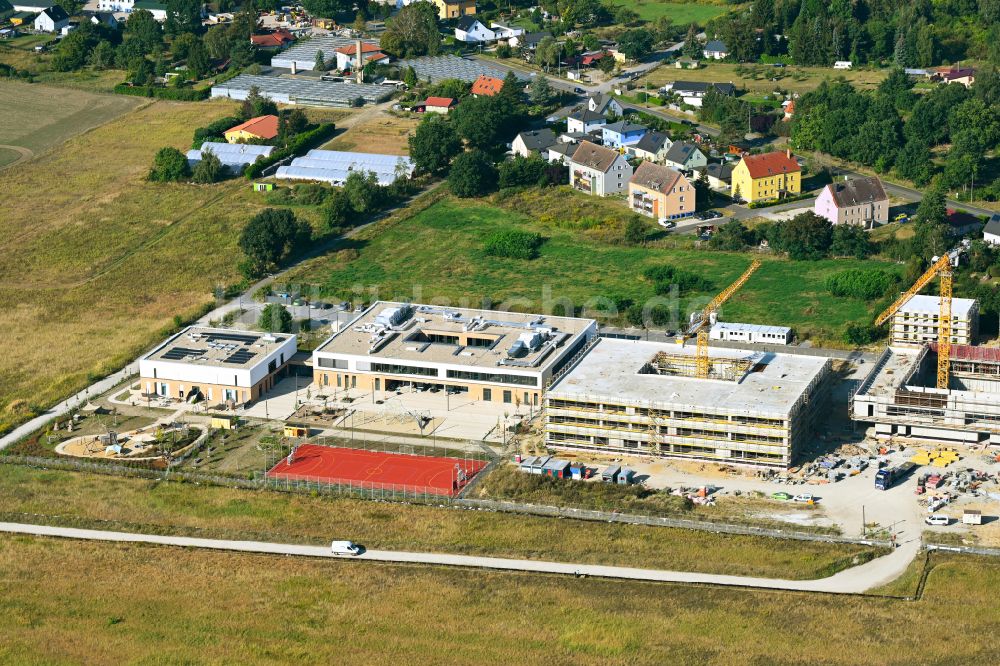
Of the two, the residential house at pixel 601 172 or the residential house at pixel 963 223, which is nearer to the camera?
the residential house at pixel 963 223

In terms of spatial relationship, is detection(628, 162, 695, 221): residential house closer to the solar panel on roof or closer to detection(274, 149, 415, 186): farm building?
detection(274, 149, 415, 186): farm building

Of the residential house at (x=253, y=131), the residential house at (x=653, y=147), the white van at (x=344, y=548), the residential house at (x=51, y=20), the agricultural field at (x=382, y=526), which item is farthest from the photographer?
the residential house at (x=51, y=20)

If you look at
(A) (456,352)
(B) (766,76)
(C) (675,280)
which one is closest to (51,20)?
(B) (766,76)

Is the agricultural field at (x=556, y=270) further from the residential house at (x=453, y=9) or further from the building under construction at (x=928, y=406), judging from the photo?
the residential house at (x=453, y=9)

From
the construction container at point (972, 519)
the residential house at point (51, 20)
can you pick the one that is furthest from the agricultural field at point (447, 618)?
the residential house at point (51, 20)


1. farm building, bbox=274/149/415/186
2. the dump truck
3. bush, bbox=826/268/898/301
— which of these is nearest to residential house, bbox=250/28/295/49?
farm building, bbox=274/149/415/186

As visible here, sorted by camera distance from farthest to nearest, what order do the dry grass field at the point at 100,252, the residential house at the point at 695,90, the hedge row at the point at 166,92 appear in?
the hedge row at the point at 166,92 → the residential house at the point at 695,90 → the dry grass field at the point at 100,252

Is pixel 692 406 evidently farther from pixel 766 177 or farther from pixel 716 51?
pixel 716 51

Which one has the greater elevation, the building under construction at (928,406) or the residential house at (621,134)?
the residential house at (621,134)
